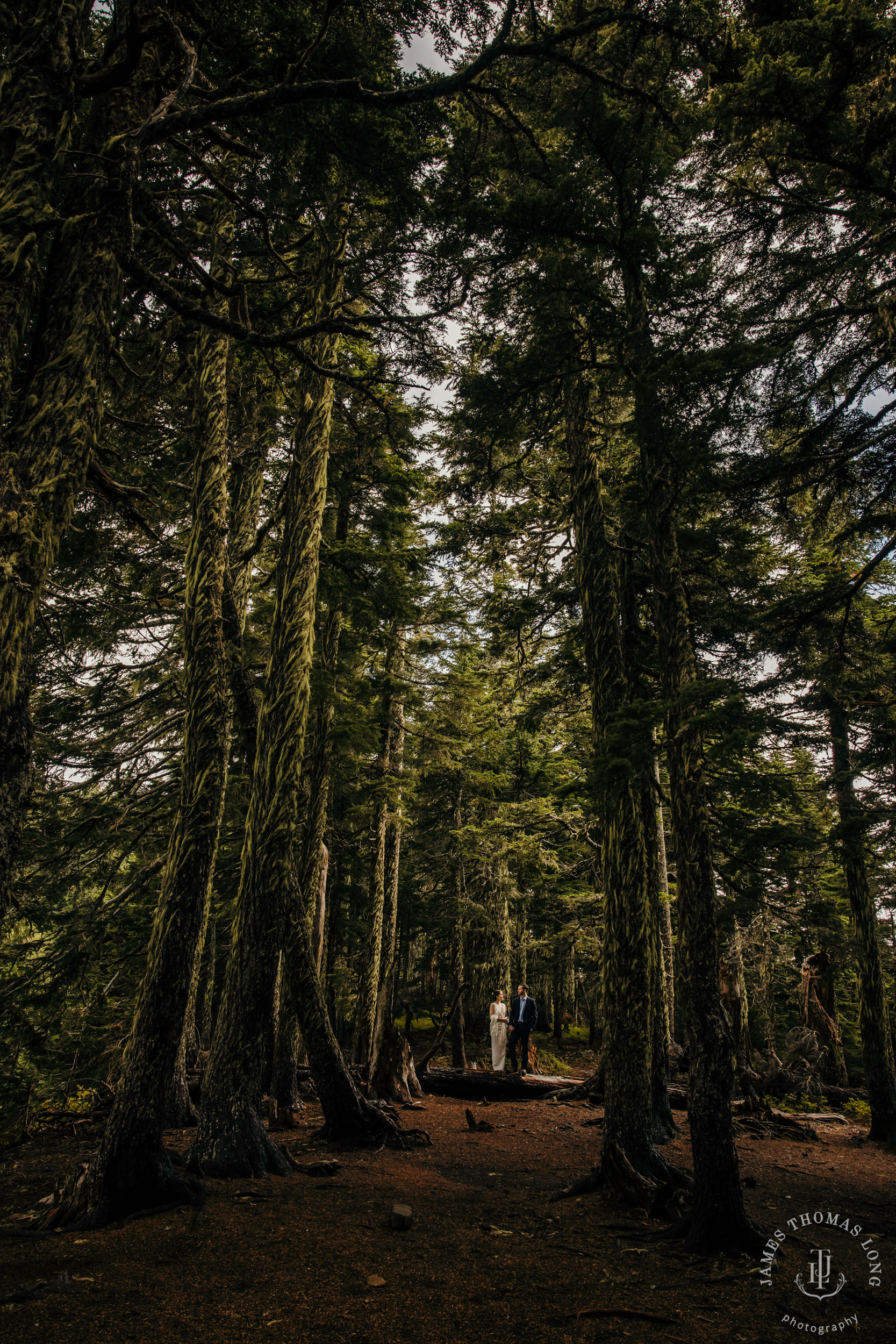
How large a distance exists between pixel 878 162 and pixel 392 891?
1734cm

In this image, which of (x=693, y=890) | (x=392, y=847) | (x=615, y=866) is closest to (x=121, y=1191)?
(x=693, y=890)

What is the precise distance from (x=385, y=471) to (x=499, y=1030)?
1386 cm

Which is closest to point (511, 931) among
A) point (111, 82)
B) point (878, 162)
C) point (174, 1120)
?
point (174, 1120)

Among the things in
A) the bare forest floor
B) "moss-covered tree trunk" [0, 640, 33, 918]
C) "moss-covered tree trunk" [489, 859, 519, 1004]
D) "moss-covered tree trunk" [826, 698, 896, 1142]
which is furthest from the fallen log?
"moss-covered tree trunk" [0, 640, 33, 918]

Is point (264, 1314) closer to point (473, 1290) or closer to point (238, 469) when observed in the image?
point (473, 1290)

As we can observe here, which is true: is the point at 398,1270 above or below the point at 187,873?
below

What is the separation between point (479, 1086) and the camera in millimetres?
13359

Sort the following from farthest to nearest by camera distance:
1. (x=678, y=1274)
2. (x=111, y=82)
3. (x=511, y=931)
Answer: (x=511, y=931)
(x=678, y=1274)
(x=111, y=82)

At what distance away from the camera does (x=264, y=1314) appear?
3488 mm

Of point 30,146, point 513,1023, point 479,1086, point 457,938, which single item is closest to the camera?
point 30,146

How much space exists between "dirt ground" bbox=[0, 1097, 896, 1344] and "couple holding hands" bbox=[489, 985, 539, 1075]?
9.21 meters

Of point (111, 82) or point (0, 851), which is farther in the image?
point (111, 82)

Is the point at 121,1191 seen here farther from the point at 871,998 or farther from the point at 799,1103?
the point at 799,1103

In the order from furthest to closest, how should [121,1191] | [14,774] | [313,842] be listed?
[313,842]
[121,1191]
[14,774]
